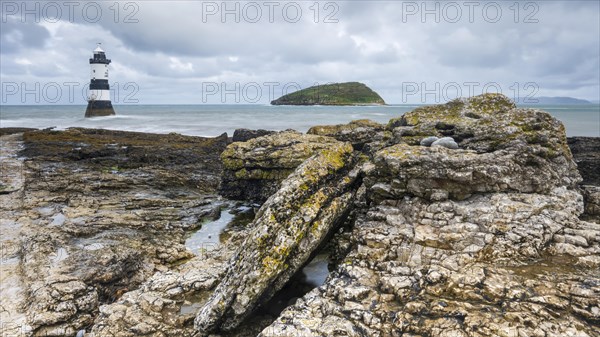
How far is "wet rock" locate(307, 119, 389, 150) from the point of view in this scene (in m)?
18.6

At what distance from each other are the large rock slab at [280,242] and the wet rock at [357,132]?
8361mm

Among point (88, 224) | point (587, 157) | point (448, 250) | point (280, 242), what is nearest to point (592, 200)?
point (448, 250)

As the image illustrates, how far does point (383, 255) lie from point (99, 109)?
119m

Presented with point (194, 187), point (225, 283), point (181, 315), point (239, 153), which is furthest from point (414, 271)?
point (194, 187)

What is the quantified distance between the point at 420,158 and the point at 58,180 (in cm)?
2281

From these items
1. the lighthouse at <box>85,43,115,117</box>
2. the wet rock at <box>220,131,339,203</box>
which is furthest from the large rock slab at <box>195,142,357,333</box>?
the lighthouse at <box>85,43,115,117</box>

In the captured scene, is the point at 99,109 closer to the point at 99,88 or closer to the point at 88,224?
the point at 99,88

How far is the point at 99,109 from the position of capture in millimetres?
107000

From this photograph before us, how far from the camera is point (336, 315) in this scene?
6414 millimetres

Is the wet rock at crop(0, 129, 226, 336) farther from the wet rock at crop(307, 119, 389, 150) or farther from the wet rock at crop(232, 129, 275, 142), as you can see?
the wet rock at crop(307, 119, 389, 150)

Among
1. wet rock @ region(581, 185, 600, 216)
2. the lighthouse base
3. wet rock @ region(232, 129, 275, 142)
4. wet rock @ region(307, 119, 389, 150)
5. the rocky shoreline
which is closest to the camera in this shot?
the rocky shoreline

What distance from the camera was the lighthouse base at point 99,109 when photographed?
106037 mm

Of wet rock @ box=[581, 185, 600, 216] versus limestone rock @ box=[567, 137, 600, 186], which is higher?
limestone rock @ box=[567, 137, 600, 186]

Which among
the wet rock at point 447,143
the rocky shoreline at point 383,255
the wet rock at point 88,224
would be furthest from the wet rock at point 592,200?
the wet rock at point 88,224
